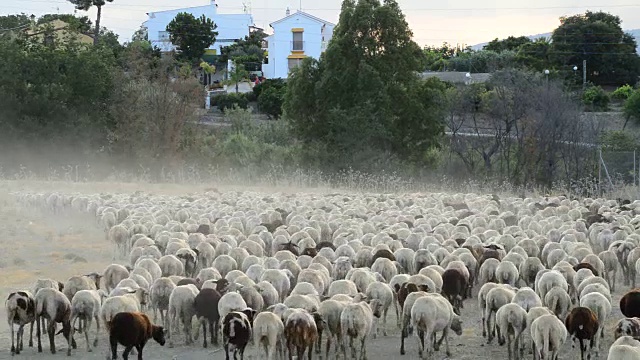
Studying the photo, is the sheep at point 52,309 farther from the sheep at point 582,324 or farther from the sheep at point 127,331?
the sheep at point 582,324

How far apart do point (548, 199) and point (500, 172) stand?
530 inches

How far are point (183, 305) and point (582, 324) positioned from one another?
18.8 ft

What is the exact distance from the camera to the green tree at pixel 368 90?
4266cm

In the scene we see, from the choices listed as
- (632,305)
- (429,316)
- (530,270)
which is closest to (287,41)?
(530,270)

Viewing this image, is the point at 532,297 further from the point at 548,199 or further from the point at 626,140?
the point at 626,140

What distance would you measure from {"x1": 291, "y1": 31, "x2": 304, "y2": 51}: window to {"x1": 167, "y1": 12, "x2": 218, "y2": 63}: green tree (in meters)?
8.04

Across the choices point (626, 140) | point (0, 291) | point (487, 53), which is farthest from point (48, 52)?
point (487, 53)

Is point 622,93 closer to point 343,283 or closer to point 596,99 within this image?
point 596,99

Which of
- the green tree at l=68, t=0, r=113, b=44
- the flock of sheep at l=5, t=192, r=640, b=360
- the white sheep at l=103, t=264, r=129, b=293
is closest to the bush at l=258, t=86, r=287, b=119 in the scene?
the green tree at l=68, t=0, r=113, b=44

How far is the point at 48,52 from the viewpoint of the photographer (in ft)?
158

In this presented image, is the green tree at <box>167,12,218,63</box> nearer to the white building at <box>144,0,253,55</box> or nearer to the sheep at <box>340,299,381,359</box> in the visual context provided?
the white building at <box>144,0,253,55</box>

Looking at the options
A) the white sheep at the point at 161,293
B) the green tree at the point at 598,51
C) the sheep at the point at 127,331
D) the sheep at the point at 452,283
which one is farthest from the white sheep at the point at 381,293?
the green tree at the point at 598,51

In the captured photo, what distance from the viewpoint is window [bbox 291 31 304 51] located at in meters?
89.4

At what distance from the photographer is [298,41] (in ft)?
294
